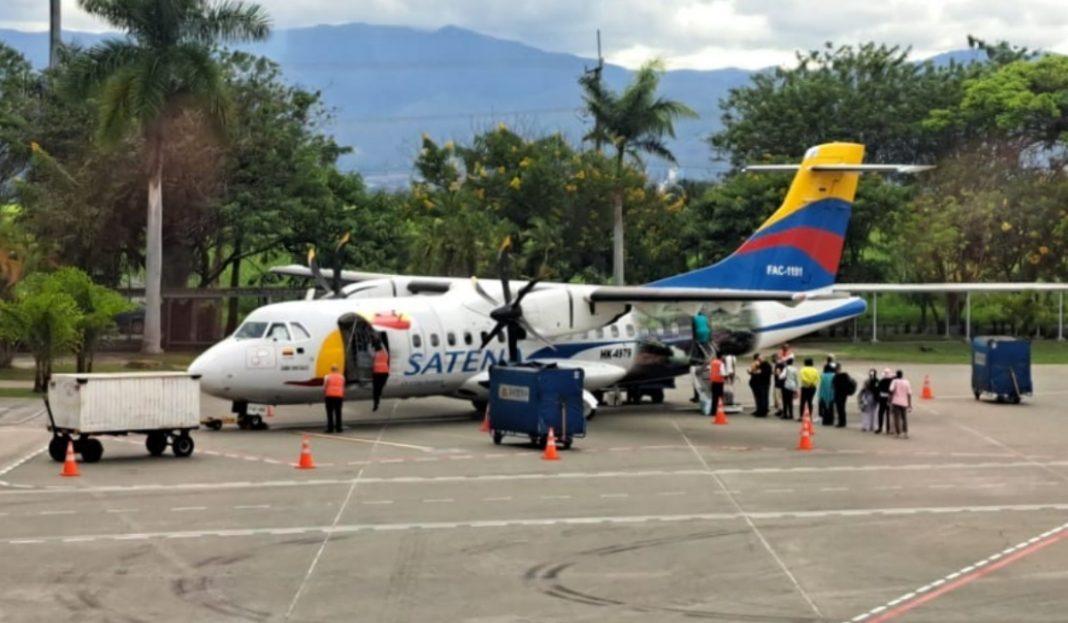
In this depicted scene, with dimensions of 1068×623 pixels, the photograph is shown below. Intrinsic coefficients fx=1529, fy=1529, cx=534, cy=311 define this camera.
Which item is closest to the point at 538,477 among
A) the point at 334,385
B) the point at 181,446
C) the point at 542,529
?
the point at 542,529

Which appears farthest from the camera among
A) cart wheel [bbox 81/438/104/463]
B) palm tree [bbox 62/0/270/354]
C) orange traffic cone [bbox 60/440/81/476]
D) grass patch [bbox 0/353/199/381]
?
palm tree [bbox 62/0/270/354]

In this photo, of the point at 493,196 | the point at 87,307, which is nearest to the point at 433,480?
the point at 87,307

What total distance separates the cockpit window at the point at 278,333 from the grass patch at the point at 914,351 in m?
26.3

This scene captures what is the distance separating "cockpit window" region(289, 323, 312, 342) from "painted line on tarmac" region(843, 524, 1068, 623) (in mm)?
16671

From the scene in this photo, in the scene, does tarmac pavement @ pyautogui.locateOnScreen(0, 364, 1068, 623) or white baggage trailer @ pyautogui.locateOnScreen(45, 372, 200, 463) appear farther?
white baggage trailer @ pyautogui.locateOnScreen(45, 372, 200, 463)

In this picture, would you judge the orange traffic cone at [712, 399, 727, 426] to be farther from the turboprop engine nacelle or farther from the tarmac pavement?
the turboprop engine nacelle

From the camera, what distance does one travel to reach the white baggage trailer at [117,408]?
26703mm

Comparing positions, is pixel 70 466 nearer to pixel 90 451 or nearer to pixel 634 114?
pixel 90 451

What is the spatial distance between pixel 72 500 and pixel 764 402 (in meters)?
18.4

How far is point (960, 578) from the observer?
1761cm

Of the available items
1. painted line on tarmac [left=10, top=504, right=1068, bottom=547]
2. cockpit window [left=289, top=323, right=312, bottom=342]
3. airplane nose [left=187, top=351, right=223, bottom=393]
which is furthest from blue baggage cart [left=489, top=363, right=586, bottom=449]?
painted line on tarmac [left=10, top=504, right=1068, bottom=547]

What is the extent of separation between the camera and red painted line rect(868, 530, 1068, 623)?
15.8 m

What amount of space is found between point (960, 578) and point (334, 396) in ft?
55.8

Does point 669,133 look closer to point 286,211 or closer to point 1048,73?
point 286,211
